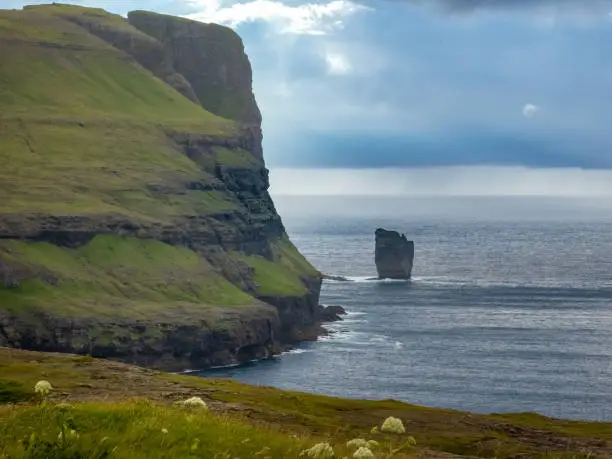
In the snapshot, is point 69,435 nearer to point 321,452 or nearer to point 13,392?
point 321,452

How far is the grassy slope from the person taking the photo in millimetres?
22203

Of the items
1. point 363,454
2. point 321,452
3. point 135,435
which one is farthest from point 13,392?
point 363,454

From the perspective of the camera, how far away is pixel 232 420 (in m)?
26.4

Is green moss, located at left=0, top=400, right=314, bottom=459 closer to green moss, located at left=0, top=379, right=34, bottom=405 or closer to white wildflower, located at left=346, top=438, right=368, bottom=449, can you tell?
white wildflower, located at left=346, top=438, right=368, bottom=449

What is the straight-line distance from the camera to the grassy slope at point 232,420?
22.2 metres

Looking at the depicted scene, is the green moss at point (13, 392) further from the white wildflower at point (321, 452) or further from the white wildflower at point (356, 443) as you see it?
the white wildflower at point (321, 452)

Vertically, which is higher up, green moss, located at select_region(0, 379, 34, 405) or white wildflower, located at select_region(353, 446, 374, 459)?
white wildflower, located at select_region(353, 446, 374, 459)

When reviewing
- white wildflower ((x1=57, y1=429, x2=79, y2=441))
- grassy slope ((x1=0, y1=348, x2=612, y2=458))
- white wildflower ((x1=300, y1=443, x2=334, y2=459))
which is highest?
white wildflower ((x1=57, y1=429, x2=79, y2=441))

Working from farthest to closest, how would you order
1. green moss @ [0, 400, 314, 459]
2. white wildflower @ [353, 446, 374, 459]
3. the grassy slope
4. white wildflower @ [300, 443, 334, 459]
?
the grassy slope, white wildflower @ [300, 443, 334, 459], white wildflower @ [353, 446, 374, 459], green moss @ [0, 400, 314, 459]

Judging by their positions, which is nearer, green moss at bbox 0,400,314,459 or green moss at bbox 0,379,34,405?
green moss at bbox 0,400,314,459

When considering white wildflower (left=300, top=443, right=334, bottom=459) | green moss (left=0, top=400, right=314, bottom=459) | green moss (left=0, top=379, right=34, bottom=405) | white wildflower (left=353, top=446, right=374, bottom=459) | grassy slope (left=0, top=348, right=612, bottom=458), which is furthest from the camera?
green moss (left=0, top=379, right=34, bottom=405)

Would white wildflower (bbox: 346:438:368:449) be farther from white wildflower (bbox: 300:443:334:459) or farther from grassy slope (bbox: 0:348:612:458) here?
white wildflower (bbox: 300:443:334:459)

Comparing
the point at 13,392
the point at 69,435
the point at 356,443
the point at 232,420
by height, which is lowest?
the point at 13,392

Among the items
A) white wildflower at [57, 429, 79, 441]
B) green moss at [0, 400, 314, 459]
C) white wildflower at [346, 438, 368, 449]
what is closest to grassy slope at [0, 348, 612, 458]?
green moss at [0, 400, 314, 459]
